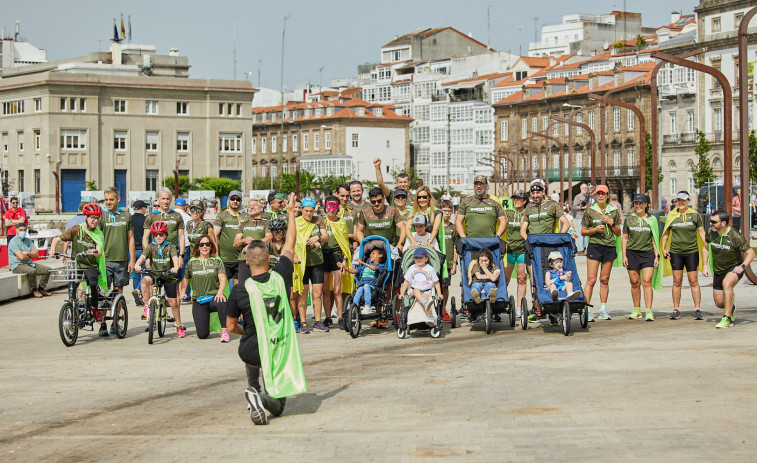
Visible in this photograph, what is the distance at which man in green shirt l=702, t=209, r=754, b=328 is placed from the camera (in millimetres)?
14500

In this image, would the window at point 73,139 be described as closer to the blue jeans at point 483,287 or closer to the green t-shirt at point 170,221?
the green t-shirt at point 170,221

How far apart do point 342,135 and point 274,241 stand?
120 m

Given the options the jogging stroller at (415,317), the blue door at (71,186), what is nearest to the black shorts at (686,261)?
the jogging stroller at (415,317)

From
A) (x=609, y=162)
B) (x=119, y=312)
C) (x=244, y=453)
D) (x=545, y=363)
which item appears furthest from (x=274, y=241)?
(x=609, y=162)

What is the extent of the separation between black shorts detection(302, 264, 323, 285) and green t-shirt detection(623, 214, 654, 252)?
4445 millimetres

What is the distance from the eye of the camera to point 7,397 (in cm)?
1033

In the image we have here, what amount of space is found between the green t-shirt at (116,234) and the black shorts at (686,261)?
781 cm

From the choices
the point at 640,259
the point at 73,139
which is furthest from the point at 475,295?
the point at 73,139

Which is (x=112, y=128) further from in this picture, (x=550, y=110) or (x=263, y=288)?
(x=263, y=288)

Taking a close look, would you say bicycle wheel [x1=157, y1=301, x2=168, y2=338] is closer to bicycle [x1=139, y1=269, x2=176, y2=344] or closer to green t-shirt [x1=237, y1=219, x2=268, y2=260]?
bicycle [x1=139, y1=269, x2=176, y2=344]

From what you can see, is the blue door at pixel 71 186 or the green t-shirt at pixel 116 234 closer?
the green t-shirt at pixel 116 234

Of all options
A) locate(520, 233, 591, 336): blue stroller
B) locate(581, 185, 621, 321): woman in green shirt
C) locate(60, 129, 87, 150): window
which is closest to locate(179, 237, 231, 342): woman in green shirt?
locate(520, 233, 591, 336): blue stroller

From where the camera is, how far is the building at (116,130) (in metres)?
102

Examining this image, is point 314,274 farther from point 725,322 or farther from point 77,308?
point 725,322
